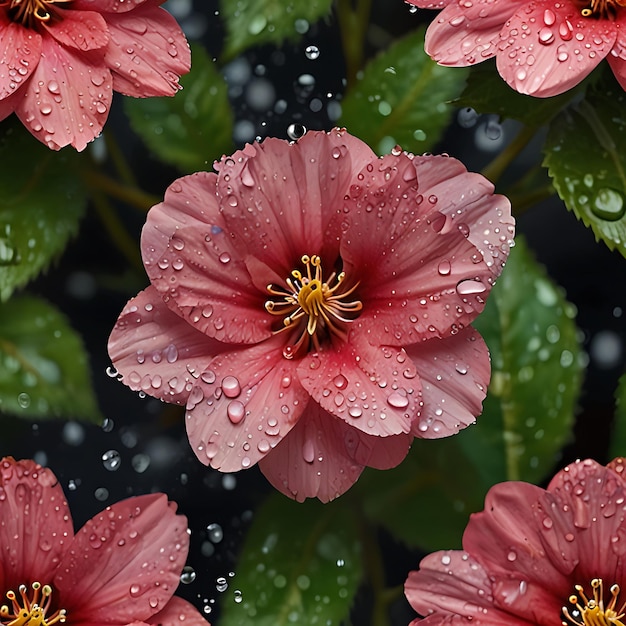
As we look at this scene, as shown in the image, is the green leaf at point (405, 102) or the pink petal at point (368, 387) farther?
the green leaf at point (405, 102)

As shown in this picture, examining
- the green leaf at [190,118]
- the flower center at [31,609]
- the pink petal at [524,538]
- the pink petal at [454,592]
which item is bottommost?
the flower center at [31,609]

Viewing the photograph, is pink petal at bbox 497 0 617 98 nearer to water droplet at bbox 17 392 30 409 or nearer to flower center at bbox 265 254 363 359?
flower center at bbox 265 254 363 359

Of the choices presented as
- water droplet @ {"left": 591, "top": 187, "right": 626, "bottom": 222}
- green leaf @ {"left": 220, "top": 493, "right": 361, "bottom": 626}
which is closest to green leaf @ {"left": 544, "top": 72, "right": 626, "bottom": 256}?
water droplet @ {"left": 591, "top": 187, "right": 626, "bottom": 222}

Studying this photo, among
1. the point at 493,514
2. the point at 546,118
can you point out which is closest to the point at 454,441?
the point at 493,514

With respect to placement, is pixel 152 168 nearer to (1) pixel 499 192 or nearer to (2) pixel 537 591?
(1) pixel 499 192

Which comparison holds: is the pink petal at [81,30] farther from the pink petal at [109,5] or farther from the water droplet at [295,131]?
the water droplet at [295,131]

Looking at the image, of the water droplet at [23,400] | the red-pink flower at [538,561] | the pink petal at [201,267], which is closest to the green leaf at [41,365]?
the water droplet at [23,400]

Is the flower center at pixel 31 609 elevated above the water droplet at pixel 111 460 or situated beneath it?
situated beneath
